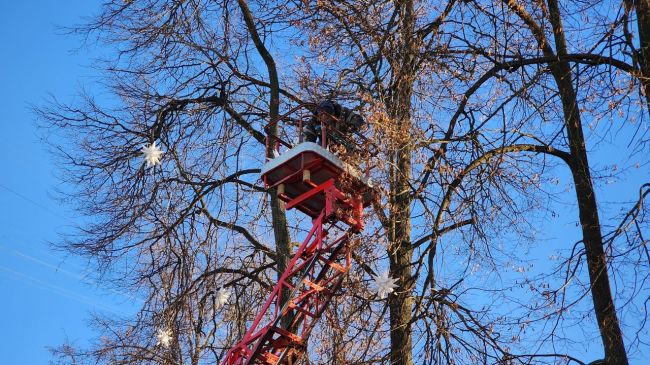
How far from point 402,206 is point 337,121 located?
1207 mm

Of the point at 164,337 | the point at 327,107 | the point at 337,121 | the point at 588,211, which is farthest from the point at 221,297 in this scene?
the point at 588,211

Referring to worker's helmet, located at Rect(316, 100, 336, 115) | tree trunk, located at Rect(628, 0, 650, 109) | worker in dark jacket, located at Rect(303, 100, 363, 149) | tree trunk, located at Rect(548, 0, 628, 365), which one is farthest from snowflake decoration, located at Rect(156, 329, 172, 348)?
tree trunk, located at Rect(628, 0, 650, 109)

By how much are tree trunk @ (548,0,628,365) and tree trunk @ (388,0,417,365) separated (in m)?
1.61

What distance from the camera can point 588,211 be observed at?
10188 mm

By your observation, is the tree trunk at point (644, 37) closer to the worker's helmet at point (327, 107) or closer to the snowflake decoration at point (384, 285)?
the snowflake decoration at point (384, 285)

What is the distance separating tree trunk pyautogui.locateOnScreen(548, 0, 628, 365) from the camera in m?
8.99

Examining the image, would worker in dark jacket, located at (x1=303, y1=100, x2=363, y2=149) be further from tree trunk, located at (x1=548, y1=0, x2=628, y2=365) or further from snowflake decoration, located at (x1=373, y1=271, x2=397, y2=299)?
tree trunk, located at (x1=548, y1=0, x2=628, y2=365)

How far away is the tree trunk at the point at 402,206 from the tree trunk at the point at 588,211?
5.30 ft

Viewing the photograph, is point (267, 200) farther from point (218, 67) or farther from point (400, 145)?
point (400, 145)

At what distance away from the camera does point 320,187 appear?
11258mm

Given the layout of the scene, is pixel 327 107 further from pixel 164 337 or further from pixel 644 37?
pixel 164 337

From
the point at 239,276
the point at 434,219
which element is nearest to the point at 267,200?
the point at 239,276

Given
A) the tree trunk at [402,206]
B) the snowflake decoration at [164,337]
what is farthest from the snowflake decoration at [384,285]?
the snowflake decoration at [164,337]

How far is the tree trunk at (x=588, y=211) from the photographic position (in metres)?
8.99
